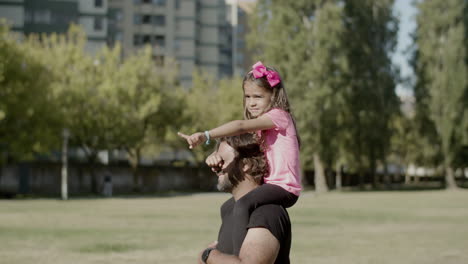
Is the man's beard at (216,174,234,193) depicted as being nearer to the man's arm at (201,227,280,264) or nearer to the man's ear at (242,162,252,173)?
the man's ear at (242,162,252,173)

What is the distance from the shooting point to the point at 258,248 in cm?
322

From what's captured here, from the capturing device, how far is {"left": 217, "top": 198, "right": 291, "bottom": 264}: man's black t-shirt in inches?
130

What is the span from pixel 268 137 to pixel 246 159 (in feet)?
0.65

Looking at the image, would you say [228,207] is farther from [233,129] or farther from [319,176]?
[319,176]

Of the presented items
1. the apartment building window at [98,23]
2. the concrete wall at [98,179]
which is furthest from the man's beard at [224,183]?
the apartment building window at [98,23]

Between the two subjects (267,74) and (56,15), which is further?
(56,15)

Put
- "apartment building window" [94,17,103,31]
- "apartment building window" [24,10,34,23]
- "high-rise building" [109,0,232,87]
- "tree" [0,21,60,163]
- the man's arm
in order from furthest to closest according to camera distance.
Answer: "high-rise building" [109,0,232,87]
"apartment building window" [94,17,103,31]
"apartment building window" [24,10,34,23]
"tree" [0,21,60,163]
the man's arm

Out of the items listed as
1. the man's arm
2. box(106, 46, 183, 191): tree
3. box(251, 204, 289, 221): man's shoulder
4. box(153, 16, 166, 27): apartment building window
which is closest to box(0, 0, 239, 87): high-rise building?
box(153, 16, 166, 27): apartment building window

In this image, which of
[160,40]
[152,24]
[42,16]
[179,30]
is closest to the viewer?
[42,16]

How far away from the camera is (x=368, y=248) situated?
13039mm

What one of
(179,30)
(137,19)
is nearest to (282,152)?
(137,19)

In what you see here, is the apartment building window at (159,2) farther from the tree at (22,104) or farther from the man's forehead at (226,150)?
the man's forehead at (226,150)

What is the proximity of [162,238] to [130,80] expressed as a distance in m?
36.5

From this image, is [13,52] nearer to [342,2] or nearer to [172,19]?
[342,2]
